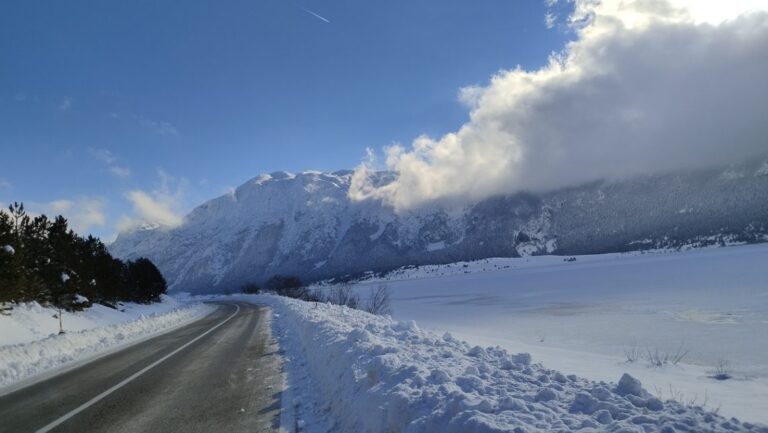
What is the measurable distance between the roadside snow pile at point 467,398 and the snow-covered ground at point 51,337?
8204 millimetres

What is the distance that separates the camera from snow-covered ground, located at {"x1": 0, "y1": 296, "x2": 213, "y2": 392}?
1423cm

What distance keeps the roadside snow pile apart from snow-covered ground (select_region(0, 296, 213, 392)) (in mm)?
8204

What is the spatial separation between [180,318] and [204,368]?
2921cm

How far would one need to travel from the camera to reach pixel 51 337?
19797 millimetres

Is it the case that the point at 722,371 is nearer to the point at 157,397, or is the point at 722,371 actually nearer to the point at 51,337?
the point at 157,397

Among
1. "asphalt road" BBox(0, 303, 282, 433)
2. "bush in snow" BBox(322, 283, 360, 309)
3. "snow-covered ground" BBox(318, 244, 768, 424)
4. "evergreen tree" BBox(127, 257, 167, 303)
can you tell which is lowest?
"snow-covered ground" BBox(318, 244, 768, 424)

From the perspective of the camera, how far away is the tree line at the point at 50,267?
83.8 feet

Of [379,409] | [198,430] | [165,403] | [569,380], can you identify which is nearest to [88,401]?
[165,403]

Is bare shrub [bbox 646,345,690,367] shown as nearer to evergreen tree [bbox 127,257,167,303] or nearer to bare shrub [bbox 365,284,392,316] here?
bare shrub [bbox 365,284,392,316]

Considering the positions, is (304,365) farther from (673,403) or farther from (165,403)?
(673,403)

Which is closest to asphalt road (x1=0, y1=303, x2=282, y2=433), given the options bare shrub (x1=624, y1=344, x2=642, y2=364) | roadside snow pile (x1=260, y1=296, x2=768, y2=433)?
roadside snow pile (x1=260, y1=296, x2=768, y2=433)

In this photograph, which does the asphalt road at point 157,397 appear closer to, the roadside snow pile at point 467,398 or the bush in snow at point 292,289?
the roadside snow pile at point 467,398

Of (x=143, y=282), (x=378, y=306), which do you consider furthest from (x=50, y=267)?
(x=143, y=282)

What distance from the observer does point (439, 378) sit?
709 cm
